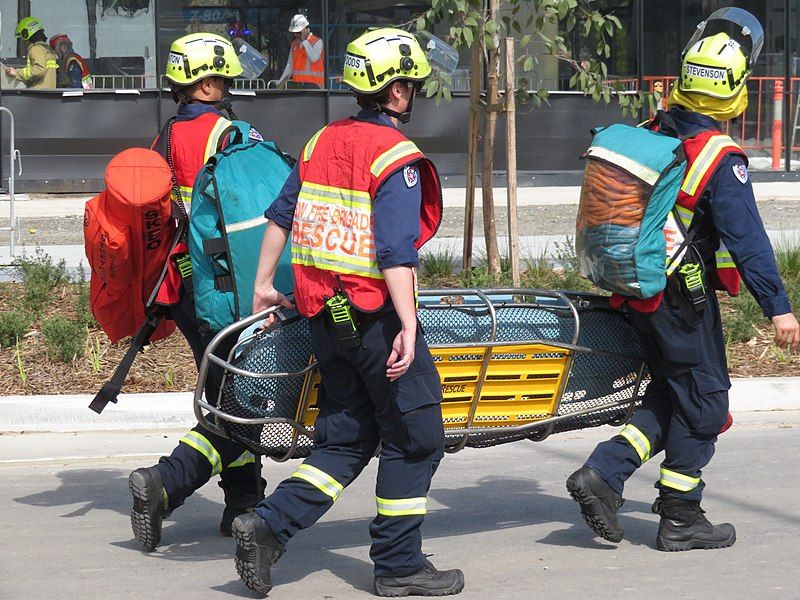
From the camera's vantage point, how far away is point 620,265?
15.7 feet

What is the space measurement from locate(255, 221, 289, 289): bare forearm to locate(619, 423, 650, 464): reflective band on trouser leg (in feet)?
5.07

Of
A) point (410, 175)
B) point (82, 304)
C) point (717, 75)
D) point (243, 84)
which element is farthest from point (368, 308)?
point (243, 84)

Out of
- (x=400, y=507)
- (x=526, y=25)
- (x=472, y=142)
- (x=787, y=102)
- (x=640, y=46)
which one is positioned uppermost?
(x=640, y=46)

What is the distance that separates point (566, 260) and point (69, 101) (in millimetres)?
9088

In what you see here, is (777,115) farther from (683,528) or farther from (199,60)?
(199,60)

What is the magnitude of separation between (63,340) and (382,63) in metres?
4.43

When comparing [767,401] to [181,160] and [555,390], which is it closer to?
[555,390]

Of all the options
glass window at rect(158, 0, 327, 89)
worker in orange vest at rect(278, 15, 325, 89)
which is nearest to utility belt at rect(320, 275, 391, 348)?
glass window at rect(158, 0, 327, 89)

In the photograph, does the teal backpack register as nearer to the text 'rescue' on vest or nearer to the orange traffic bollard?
the text 'rescue' on vest

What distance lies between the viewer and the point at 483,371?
487 centimetres

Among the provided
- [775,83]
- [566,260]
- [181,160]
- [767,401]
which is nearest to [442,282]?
[566,260]

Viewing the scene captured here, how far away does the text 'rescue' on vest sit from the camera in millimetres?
4320

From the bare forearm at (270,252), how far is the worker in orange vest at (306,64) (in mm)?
12700

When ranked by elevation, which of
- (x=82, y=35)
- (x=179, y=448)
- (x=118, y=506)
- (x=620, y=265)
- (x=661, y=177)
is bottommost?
(x=118, y=506)
